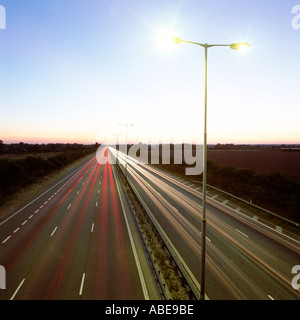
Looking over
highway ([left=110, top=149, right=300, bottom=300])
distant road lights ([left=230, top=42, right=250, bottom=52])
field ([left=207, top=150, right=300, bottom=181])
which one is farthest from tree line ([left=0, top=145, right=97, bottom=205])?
field ([left=207, top=150, right=300, bottom=181])

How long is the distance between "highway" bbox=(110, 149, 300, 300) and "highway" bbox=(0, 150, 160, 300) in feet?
11.0

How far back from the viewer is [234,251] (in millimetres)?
13648

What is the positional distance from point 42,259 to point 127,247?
18.8 ft

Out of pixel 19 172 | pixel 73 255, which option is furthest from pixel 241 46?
pixel 19 172

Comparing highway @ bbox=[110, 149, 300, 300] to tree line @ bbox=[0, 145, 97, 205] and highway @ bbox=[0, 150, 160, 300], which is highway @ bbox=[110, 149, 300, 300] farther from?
tree line @ bbox=[0, 145, 97, 205]

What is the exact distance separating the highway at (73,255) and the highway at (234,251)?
11.0ft

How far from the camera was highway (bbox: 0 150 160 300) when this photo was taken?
33.3 feet

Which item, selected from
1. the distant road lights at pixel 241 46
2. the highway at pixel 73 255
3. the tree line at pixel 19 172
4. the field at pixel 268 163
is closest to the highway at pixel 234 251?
the highway at pixel 73 255

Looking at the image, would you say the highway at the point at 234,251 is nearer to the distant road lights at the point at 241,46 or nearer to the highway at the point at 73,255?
the highway at the point at 73,255

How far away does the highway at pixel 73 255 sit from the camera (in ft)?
33.3

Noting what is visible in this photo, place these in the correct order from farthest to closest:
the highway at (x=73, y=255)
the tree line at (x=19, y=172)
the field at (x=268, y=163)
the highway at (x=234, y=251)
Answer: the field at (x=268, y=163)
the tree line at (x=19, y=172)
the highway at (x=234, y=251)
the highway at (x=73, y=255)

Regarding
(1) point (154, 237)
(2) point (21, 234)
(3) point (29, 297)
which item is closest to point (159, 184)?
(1) point (154, 237)

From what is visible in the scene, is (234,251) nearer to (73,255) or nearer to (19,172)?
(73,255)

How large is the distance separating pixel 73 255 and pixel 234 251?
11.3 meters
